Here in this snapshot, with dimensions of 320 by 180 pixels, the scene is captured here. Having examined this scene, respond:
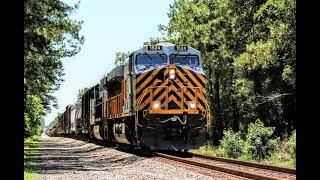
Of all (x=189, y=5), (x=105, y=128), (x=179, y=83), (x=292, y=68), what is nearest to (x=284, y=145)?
(x=292, y=68)

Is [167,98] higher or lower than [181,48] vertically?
lower

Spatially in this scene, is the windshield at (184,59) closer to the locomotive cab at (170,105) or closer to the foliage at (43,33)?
the locomotive cab at (170,105)

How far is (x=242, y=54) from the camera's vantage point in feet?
108

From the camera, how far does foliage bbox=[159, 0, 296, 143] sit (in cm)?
2917

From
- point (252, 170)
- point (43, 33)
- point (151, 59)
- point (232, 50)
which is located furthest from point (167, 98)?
point (232, 50)

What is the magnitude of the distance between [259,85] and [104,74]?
1150 centimetres

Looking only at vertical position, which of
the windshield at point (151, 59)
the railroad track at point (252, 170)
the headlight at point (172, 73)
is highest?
the windshield at point (151, 59)

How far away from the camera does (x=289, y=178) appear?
1194 cm

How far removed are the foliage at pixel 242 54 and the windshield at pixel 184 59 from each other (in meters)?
6.90

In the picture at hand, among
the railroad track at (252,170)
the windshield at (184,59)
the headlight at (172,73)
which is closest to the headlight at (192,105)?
the headlight at (172,73)

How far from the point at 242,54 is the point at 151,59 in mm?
13366

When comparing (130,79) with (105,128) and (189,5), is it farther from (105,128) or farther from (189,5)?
(189,5)

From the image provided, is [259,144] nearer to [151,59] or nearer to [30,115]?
[151,59]

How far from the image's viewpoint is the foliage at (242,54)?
29172mm
